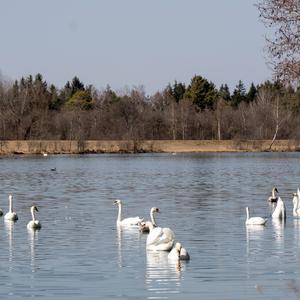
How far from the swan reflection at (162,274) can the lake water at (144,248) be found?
2cm

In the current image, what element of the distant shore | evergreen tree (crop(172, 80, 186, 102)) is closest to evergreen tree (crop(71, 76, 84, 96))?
evergreen tree (crop(172, 80, 186, 102))

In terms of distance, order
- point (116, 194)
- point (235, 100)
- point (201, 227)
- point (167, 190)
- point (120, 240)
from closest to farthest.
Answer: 1. point (120, 240)
2. point (201, 227)
3. point (116, 194)
4. point (167, 190)
5. point (235, 100)

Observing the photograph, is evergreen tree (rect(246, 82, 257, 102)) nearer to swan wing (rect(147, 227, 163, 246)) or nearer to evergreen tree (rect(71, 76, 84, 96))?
evergreen tree (rect(71, 76, 84, 96))

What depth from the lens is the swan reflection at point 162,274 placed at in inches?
612

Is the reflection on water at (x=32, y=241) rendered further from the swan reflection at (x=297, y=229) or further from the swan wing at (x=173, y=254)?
the swan reflection at (x=297, y=229)

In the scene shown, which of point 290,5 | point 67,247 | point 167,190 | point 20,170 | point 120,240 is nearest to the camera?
point 290,5

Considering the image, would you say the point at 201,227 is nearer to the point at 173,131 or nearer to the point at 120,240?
the point at 120,240

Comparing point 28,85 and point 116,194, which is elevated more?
point 28,85

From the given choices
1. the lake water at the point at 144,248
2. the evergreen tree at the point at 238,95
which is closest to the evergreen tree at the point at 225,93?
the evergreen tree at the point at 238,95

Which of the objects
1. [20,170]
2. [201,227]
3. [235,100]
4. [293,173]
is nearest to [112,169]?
[20,170]

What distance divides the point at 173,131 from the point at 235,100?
30.9 metres

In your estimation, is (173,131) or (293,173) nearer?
(293,173)

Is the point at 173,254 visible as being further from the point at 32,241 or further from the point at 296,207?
the point at 296,207

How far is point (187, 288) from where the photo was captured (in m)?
15.7
